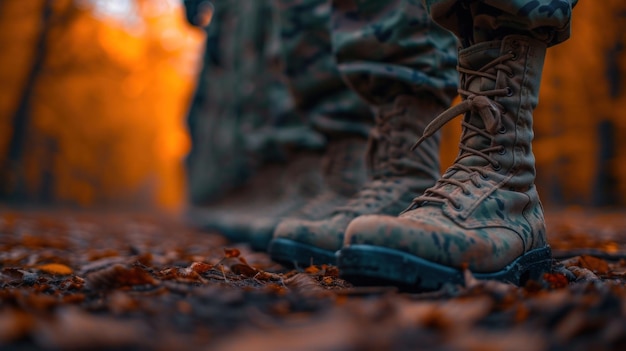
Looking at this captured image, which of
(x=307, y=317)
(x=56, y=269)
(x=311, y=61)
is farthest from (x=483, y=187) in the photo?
(x=311, y=61)

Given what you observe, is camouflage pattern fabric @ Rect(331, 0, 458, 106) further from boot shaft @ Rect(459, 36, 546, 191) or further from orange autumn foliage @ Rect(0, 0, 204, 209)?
orange autumn foliage @ Rect(0, 0, 204, 209)

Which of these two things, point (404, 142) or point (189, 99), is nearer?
point (404, 142)

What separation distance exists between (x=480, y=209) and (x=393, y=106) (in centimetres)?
56

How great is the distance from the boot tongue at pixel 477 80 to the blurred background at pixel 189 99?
174cm

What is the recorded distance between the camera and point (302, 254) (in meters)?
1.64

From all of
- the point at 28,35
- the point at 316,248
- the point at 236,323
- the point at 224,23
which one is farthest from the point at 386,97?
the point at 28,35

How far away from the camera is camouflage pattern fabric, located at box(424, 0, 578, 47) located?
1206 millimetres

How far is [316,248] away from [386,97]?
49cm

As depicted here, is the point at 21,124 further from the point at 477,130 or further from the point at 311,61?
the point at 477,130

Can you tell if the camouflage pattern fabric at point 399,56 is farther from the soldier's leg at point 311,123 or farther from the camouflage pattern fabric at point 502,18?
the soldier's leg at point 311,123

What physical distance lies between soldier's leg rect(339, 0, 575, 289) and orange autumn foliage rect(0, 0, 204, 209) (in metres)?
8.45

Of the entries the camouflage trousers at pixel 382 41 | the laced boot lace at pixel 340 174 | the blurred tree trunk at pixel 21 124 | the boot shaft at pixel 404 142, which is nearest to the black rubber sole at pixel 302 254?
the boot shaft at pixel 404 142

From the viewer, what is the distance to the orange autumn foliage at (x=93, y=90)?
37.3ft

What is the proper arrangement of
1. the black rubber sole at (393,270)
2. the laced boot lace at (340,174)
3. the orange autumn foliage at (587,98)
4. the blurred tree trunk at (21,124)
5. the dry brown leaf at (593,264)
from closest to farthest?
the black rubber sole at (393,270) → the dry brown leaf at (593,264) → the laced boot lace at (340,174) → the orange autumn foliage at (587,98) → the blurred tree trunk at (21,124)
